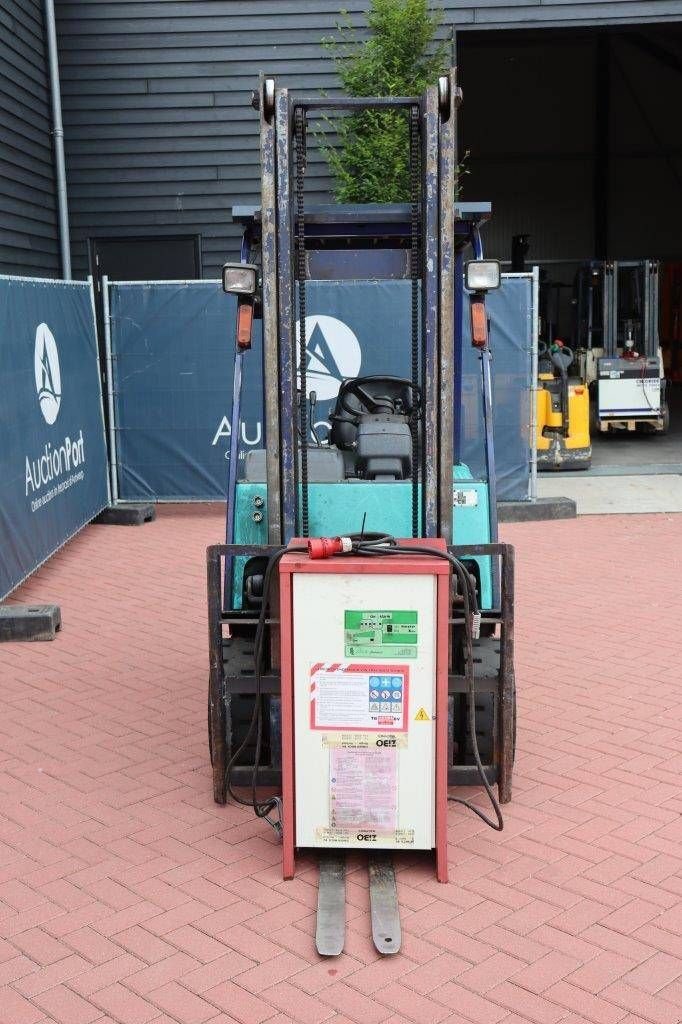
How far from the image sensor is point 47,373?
998 cm

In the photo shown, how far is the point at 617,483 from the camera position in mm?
14477

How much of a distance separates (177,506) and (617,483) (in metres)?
5.52

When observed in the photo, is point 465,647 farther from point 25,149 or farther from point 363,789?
point 25,149

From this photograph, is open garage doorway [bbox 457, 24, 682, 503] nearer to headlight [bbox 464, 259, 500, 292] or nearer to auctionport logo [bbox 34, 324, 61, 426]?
auctionport logo [bbox 34, 324, 61, 426]

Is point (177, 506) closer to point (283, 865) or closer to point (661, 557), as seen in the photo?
point (661, 557)

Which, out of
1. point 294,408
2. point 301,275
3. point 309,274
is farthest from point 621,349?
point 294,408

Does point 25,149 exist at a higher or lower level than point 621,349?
higher

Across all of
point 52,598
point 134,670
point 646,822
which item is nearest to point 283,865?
point 646,822

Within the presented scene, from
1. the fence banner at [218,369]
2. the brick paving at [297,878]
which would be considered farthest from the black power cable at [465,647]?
the fence banner at [218,369]

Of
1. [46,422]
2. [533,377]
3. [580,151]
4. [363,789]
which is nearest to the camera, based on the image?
[363,789]

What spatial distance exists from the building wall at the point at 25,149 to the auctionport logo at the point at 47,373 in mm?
2465

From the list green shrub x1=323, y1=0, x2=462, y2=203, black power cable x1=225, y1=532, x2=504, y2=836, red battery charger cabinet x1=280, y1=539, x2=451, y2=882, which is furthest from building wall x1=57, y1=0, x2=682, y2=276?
red battery charger cabinet x1=280, y1=539, x2=451, y2=882

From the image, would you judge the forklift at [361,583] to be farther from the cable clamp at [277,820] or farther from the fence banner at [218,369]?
the fence banner at [218,369]

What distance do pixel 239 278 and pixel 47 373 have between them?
5035 millimetres
